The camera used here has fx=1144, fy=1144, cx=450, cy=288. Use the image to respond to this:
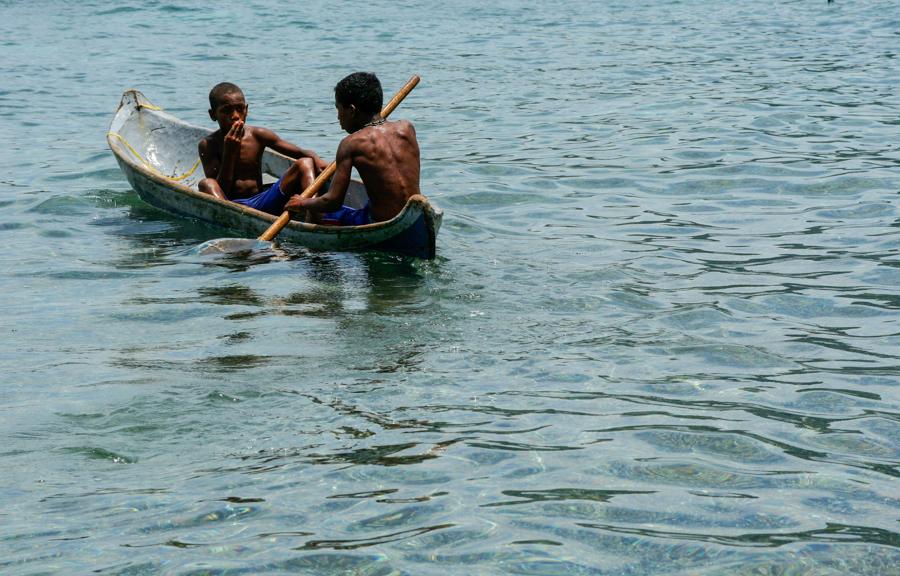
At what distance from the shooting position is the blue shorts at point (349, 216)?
7.75 m

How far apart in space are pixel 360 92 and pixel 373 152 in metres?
0.38

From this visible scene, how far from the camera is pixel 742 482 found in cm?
400

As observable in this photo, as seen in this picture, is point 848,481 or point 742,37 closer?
point 848,481

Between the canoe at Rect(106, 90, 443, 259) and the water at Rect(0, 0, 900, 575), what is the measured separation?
0.46 ft

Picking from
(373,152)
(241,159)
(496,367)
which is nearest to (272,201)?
(241,159)

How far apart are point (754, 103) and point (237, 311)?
29.0ft

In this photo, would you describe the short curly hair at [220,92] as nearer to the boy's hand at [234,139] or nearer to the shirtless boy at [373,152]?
the boy's hand at [234,139]

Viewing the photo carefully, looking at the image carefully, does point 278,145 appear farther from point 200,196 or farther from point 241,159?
point 200,196

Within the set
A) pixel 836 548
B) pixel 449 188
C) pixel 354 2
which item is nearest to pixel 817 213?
pixel 449 188

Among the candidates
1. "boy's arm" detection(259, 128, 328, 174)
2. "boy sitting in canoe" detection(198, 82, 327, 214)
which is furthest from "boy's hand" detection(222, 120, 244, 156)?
"boy's arm" detection(259, 128, 328, 174)

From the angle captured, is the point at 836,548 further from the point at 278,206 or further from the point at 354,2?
the point at 354,2

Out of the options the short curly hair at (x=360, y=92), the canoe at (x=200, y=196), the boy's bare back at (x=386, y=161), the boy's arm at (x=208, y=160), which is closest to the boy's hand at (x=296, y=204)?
the canoe at (x=200, y=196)

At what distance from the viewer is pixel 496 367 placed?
5289 millimetres

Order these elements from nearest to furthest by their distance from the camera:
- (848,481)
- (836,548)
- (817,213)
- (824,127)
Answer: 1. (836,548)
2. (848,481)
3. (817,213)
4. (824,127)
